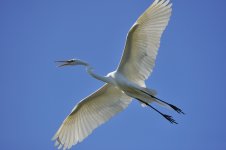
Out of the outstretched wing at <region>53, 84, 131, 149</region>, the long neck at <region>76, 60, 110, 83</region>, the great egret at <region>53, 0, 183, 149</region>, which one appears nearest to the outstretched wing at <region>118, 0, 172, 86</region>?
the great egret at <region>53, 0, 183, 149</region>

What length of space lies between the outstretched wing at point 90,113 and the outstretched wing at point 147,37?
1261mm

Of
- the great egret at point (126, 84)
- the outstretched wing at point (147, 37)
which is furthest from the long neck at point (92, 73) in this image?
the outstretched wing at point (147, 37)

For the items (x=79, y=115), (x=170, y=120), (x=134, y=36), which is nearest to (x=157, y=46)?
(x=134, y=36)

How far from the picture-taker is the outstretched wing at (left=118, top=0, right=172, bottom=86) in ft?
46.5

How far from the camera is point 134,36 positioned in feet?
46.8

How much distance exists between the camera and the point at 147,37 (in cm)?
1430

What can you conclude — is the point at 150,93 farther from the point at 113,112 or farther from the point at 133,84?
the point at 113,112

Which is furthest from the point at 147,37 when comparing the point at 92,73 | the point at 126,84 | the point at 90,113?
the point at 90,113

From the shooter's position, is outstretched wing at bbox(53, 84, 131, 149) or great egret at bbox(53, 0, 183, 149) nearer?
great egret at bbox(53, 0, 183, 149)

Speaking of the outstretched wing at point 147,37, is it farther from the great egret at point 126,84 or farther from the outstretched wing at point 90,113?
the outstretched wing at point 90,113

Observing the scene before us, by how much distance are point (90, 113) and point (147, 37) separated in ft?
9.25

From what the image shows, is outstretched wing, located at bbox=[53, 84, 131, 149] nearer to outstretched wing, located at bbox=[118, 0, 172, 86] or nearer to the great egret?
the great egret

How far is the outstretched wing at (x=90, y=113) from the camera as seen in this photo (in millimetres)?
15609

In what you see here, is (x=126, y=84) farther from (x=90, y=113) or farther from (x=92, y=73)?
(x=90, y=113)
